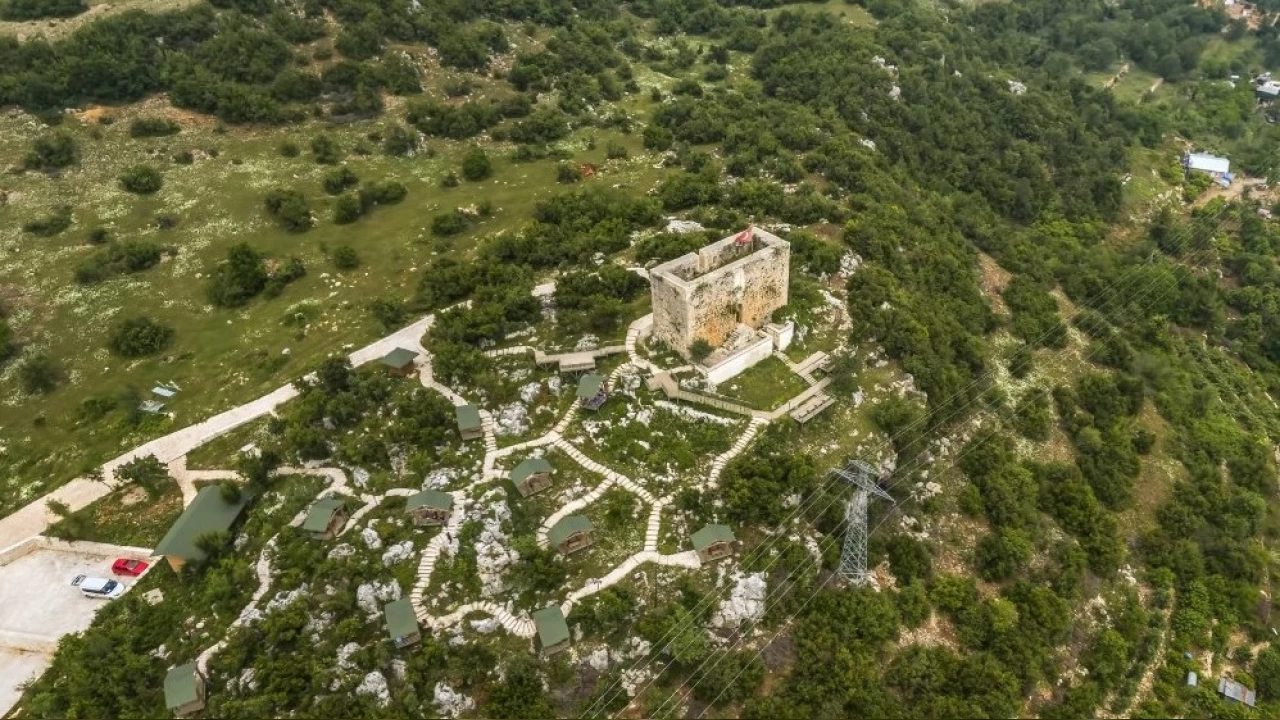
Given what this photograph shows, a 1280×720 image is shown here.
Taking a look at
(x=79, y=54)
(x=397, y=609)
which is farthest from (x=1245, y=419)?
(x=79, y=54)

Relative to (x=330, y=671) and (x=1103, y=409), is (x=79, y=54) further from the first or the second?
(x=1103, y=409)

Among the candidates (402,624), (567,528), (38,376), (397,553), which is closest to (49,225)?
(38,376)

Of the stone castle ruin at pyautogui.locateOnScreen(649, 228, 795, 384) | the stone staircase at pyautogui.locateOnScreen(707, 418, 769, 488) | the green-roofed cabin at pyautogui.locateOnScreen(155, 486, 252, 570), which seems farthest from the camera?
the stone castle ruin at pyautogui.locateOnScreen(649, 228, 795, 384)

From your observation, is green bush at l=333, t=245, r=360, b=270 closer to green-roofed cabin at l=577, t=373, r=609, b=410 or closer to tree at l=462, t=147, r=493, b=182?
tree at l=462, t=147, r=493, b=182

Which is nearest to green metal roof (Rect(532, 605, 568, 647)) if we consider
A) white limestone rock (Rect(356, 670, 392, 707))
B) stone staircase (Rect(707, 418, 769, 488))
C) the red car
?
white limestone rock (Rect(356, 670, 392, 707))

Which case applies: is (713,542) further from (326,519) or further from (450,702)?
(326,519)
